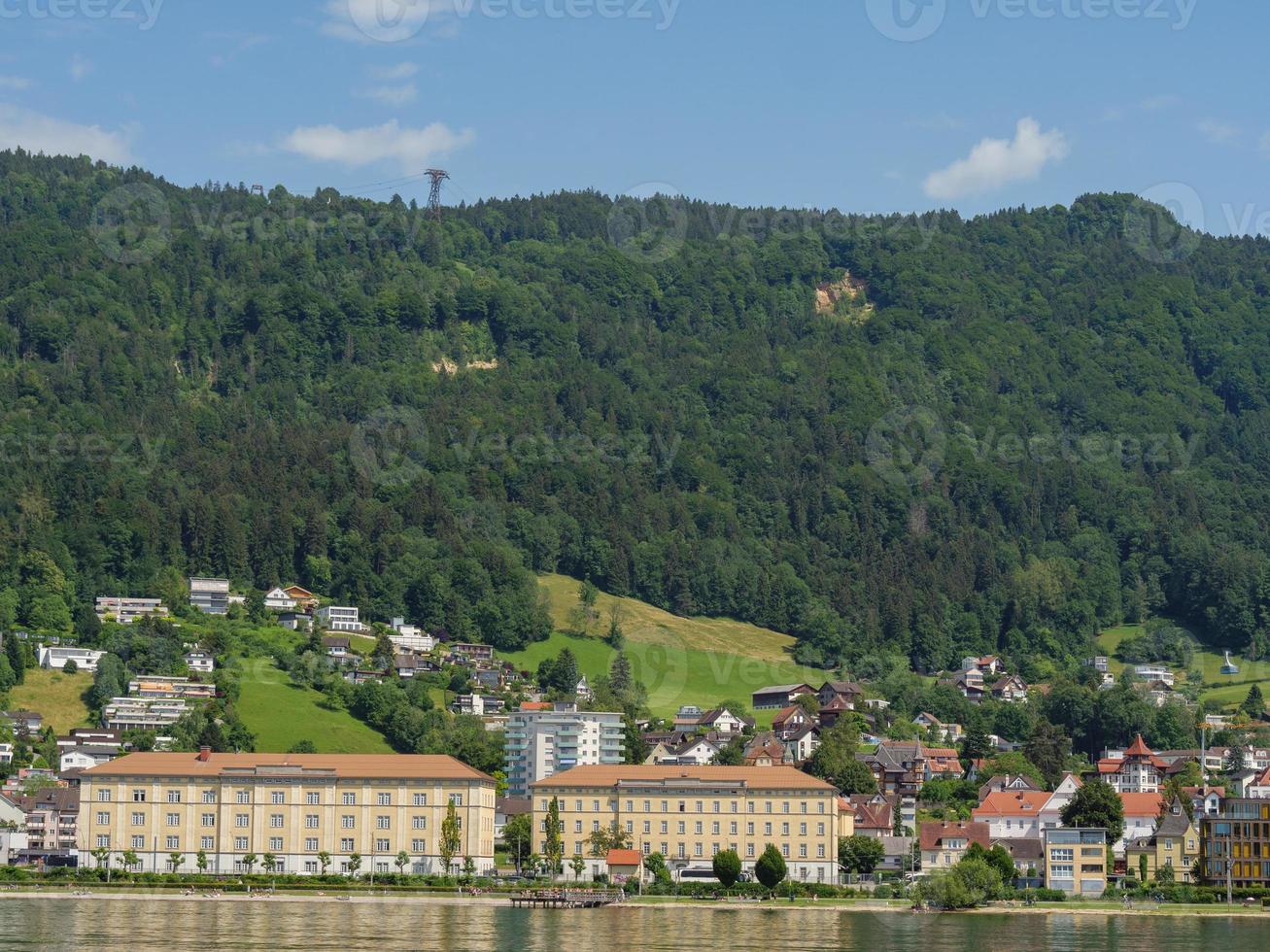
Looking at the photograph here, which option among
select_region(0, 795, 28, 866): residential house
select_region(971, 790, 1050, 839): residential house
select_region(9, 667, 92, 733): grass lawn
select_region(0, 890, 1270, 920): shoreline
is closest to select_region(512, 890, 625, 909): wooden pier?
select_region(0, 890, 1270, 920): shoreline

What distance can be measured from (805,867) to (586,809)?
48.7ft

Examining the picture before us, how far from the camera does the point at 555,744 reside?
18388 centimetres

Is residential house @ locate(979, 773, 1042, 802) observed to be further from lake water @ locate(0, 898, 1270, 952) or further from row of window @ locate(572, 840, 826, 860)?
lake water @ locate(0, 898, 1270, 952)

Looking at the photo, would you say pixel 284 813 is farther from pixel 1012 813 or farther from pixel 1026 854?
pixel 1012 813

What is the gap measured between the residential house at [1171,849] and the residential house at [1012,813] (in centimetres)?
1136

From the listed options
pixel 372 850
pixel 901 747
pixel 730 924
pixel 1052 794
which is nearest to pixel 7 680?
pixel 372 850

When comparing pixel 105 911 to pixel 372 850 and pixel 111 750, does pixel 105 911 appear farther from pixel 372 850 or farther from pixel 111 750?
pixel 111 750

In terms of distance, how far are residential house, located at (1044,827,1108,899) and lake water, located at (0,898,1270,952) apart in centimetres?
1843

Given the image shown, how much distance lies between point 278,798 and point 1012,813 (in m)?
52.1

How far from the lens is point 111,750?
6841 inches

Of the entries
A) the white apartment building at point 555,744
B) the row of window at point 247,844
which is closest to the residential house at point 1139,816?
the white apartment building at point 555,744

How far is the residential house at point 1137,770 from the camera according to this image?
7229 inches

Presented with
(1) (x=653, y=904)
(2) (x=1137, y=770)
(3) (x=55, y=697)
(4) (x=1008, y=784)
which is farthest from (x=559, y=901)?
(3) (x=55, y=697)

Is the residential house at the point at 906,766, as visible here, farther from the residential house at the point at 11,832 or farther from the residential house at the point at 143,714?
the residential house at the point at 11,832
